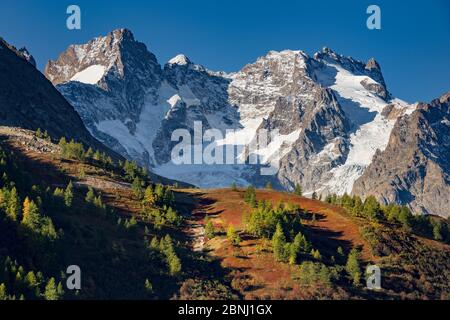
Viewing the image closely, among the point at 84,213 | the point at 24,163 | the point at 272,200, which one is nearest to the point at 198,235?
the point at 84,213

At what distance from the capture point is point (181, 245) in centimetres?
12512

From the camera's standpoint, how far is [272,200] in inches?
6452

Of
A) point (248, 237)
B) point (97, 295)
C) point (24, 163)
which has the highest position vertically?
point (24, 163)

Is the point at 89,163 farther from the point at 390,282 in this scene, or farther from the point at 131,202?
the point at 390,282

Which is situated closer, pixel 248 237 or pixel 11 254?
pixel 11 254

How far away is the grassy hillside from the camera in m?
103

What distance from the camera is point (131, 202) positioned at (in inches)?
5719

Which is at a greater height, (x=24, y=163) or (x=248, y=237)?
(x=24, y=163)

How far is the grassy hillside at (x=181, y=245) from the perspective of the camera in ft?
338

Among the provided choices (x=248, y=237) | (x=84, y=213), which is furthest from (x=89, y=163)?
(x=248, y=237)

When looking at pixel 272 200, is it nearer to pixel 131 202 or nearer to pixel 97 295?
pixel 131 202
